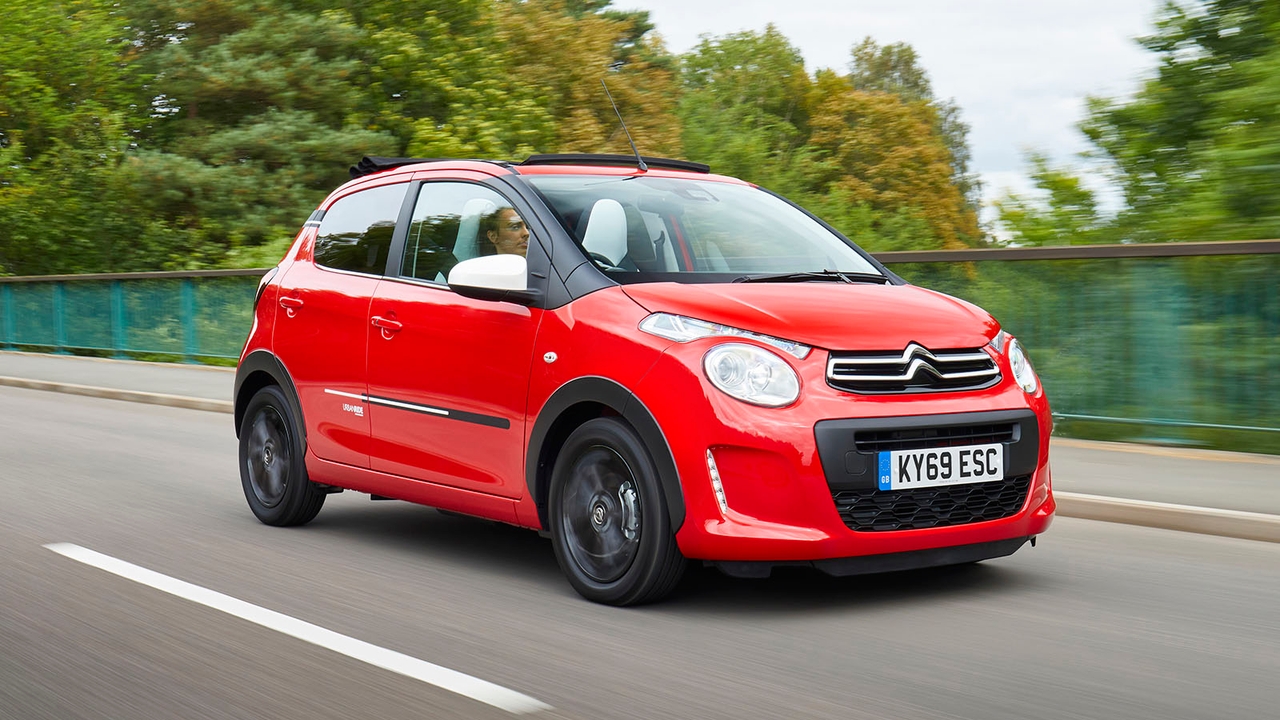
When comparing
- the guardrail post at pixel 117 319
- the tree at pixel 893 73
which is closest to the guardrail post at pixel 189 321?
the guardrail post at pixel 117 319

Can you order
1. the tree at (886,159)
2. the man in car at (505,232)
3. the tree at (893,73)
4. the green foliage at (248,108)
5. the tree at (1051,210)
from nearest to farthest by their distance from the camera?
the man in car at (505,232), the tree at (1051,210), the green foliage at (248,108), the tree at (886,159), the tree at (893,73)

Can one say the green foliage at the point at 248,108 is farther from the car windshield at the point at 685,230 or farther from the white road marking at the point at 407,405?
the car windshield at the point at 685,230

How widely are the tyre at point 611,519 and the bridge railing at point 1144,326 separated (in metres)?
5.24

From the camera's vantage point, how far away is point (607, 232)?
5.55 metres

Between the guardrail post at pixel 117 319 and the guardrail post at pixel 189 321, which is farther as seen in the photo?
the guardrail post at pixel 117 319

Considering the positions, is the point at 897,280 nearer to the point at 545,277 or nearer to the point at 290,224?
the point at 545,277

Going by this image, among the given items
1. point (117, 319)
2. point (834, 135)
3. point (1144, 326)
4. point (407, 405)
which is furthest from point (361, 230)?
point (834, 135)

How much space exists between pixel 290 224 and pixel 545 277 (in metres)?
26.1

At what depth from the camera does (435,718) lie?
12.3ft

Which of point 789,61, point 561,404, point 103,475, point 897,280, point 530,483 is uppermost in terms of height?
point 789,61

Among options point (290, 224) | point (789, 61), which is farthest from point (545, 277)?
point (789, 61)

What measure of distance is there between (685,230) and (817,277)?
0.60m

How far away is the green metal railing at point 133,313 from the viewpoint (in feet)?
61.4

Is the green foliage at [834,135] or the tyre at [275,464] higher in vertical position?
the green foliage at [834,135]
